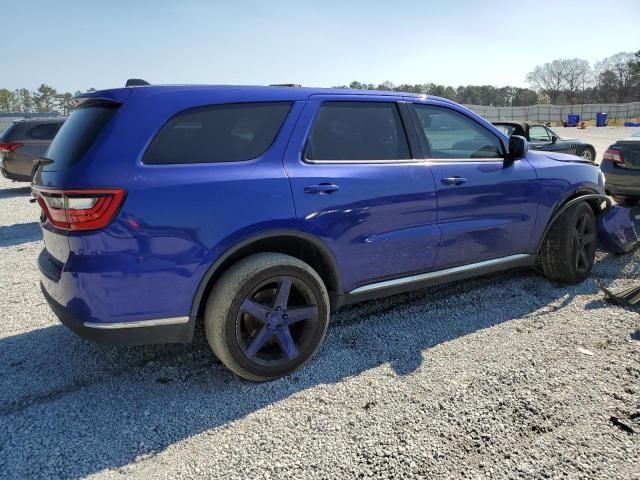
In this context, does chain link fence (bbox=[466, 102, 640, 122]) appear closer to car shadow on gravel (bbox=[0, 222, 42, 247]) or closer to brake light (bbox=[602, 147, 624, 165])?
brake light (bbox=[602, 147, 624, 165])

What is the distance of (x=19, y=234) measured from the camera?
23.9ft

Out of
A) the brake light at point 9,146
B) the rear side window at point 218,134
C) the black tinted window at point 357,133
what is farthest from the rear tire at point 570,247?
the brake light at point 9,146

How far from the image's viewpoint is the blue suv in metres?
2.44

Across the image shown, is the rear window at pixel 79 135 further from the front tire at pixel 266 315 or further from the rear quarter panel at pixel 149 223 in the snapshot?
the front tire at pixel 266 315

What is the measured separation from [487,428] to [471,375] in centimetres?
52

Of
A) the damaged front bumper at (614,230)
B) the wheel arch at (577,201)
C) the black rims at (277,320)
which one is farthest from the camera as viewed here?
the damaged front bumper at (614,230)

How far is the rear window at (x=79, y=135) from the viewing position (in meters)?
2.53

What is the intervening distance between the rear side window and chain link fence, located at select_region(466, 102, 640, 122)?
151ft

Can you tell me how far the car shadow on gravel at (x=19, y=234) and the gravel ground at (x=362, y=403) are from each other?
3.32m

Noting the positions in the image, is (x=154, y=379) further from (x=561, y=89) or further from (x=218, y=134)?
(x=561, y=89)

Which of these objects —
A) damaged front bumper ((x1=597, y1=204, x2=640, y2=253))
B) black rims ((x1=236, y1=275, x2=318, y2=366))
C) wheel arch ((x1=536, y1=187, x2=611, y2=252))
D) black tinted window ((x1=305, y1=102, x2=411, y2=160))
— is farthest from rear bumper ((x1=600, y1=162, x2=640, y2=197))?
black rims ((x1=236, y1=275, x2=318, y2=366))

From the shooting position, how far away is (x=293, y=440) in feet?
7.91

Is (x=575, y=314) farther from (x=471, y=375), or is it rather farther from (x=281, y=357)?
(x=281, y=357)

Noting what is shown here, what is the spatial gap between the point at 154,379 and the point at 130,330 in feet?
2.01
